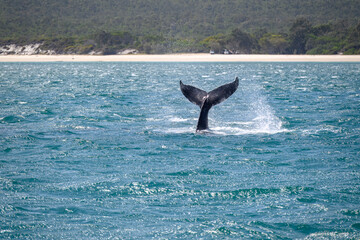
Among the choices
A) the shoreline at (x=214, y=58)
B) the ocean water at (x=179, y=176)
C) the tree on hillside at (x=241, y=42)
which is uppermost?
the tree on hillside at (x=241, y=42)

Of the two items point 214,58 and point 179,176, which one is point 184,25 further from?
point 179,176

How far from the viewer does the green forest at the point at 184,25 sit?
103000 mm

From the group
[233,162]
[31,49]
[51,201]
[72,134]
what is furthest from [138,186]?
[31,49]

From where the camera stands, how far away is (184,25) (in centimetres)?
15100

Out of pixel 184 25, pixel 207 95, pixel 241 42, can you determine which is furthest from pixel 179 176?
pixel 184 25

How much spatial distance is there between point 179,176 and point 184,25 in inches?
5681

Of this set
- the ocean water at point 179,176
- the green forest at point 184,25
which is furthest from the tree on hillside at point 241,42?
the ocean water at point 179,176

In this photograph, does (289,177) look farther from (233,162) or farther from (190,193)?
(190,193)

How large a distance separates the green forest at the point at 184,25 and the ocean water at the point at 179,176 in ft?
270

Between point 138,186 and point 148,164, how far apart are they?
1688 mm

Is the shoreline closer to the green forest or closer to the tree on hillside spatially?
the green forest

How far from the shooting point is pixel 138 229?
7371 millimetres

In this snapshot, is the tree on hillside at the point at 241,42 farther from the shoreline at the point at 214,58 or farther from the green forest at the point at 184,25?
the shoreline at the point at 214,58

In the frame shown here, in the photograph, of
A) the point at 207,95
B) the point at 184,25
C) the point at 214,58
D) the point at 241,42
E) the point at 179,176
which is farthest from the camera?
the point at 184,25
